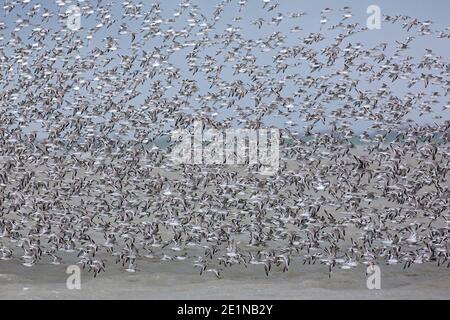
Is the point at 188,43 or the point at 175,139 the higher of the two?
the point at 188,43

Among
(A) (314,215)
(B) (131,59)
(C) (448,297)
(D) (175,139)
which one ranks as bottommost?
(C) (448,297)

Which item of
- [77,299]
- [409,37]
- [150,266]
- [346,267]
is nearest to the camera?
[77,299]

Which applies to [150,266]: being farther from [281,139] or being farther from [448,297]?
[448,297]

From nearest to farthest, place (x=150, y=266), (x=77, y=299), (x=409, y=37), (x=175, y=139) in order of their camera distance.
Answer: (x=77, y=299) < (x=150, y=266) < (x=409, y=37) < (x=175, y=139)

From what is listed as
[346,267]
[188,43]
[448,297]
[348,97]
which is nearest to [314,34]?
[348,97]

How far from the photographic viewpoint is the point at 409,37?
1948 centimetres

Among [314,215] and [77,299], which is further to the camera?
[314,215]

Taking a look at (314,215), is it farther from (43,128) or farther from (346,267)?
(43,128)

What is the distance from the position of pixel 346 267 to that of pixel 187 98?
6639 millimetres

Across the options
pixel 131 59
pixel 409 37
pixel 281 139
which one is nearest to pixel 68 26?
pixel 131 59

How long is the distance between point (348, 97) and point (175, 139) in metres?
5.20

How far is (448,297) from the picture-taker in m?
14.9

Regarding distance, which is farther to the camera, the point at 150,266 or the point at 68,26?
the point at 68,26

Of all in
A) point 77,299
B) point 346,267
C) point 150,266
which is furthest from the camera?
point 150,266
